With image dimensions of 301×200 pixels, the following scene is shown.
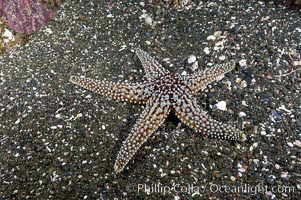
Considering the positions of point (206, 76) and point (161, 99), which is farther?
point (206, 76)

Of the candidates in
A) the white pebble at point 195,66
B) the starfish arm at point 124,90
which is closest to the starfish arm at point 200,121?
the starfish arm at point 124,90

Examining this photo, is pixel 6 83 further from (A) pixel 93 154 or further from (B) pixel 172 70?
(B) pixel 172 70

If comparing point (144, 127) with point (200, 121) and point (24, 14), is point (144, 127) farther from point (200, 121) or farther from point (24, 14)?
point (24, 14)

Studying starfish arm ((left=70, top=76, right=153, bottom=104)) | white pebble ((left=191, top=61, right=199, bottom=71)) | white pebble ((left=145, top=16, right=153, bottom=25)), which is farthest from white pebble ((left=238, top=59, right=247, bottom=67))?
A: white pebble ((left=145, top=16, right=153, bottom=25))

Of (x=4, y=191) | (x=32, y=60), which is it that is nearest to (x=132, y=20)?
(x=32, y=60)

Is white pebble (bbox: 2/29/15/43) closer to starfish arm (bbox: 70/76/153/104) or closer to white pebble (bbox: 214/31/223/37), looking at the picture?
starfish arm (bbox: 70/76/153/104)

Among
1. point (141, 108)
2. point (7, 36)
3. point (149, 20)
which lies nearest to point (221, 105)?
point (141, 108)

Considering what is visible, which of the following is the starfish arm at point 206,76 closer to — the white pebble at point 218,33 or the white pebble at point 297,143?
the white pebble at point 218,33
